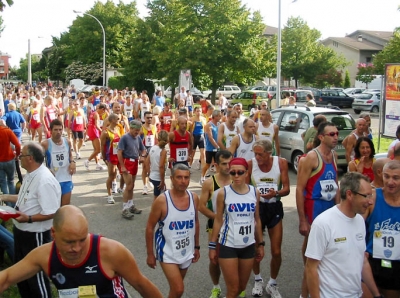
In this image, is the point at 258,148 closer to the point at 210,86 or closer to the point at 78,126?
the point at 78,126

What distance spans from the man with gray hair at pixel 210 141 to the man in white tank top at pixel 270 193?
6127 mm

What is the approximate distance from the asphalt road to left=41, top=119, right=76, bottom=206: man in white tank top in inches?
43.8

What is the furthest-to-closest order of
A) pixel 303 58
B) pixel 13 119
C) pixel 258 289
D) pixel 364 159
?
1. pixel 303 58
2. pixel 13 119
3. pixel 364 159
4. pixel 258 289

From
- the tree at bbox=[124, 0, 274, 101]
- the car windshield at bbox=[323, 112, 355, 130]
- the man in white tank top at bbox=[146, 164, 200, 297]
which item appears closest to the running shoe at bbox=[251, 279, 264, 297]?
the man in white tank top at bbox=[146, 164, 200, 297]

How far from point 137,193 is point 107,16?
2154 inches

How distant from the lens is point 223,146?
11320mm

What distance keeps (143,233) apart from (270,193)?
325 cm

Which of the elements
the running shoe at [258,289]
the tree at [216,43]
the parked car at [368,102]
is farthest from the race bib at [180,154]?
the parked car at [368,102]

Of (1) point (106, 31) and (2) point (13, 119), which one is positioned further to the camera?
(1) point (106, 31)

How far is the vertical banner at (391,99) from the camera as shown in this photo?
47.9 ft

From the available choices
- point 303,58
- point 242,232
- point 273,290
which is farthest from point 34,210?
point 303,58

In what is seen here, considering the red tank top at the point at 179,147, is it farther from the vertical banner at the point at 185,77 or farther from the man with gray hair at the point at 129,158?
the vertical banner at the point at 185,77

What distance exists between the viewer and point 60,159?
8.30 meters

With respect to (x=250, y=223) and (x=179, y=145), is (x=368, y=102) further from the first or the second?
(x=250, y=223)
